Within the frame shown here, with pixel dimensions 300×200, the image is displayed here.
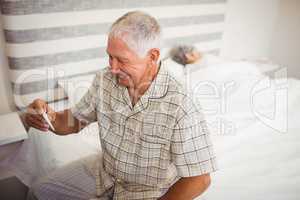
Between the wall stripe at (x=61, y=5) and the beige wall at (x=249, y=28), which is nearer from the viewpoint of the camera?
the wall stripe at (x=61, y=5)

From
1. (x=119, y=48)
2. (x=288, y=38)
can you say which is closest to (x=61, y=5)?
(x=119, y=48)

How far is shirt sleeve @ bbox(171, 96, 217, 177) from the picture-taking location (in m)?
0.98

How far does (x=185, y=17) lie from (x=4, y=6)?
129 cm

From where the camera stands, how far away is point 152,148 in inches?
42.5

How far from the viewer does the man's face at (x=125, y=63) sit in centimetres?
101

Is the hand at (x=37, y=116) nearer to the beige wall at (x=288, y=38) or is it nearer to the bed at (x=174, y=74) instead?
the bed at (x=174, y=74)

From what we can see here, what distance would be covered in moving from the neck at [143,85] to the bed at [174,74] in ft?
0.99

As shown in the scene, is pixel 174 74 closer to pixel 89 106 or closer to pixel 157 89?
pixel 157 89

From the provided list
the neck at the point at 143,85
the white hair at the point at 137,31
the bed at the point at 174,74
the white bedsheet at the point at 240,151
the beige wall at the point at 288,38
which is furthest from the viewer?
the beige wall at the point at 288,38

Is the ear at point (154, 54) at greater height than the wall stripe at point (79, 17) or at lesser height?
lesser

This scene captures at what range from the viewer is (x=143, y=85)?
3.71ft

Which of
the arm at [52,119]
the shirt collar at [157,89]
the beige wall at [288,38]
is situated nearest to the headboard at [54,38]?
the arm at [52,119]

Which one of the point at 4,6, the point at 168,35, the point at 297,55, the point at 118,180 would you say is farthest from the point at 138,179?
the point at 297,55

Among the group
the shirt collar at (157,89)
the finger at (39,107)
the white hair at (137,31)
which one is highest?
the white hair at (137,31)
